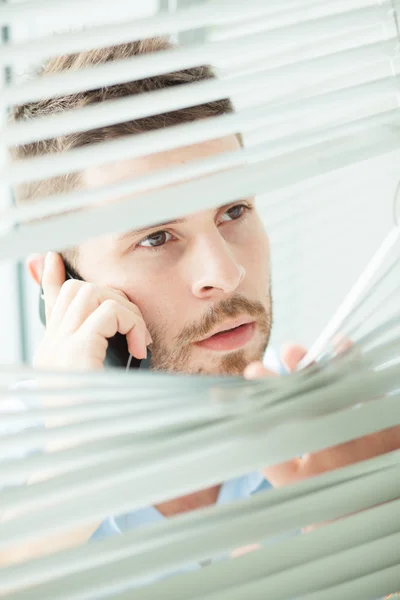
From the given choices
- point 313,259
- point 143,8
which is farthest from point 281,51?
point 143,8

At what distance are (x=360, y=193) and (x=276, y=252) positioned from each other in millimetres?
271

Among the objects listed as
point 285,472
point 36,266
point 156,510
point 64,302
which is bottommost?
point 285,472

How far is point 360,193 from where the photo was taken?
117 cm

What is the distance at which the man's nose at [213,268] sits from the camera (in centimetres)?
88

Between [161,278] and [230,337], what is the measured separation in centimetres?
18

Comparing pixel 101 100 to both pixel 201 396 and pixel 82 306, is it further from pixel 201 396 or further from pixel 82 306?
pixel 201 396

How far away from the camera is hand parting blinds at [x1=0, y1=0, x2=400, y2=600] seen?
0.43 metres

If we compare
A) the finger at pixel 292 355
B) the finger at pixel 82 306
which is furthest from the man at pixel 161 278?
the finger at pixel 292 355

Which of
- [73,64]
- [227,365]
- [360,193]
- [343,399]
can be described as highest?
[73,64]

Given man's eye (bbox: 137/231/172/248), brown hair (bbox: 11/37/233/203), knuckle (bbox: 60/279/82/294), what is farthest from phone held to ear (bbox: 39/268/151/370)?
brown hair (bbox: 11/37/233/203)

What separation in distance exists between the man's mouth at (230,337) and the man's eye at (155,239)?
0.18 m

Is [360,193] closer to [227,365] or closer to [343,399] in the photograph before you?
[227,365]

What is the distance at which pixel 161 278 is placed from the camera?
1.03 meters

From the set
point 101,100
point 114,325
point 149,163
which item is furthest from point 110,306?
point 101,100
